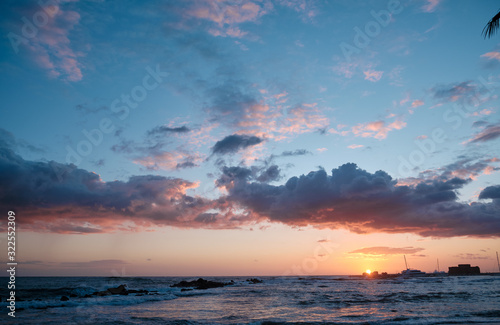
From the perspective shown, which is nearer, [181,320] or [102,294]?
[181,320]

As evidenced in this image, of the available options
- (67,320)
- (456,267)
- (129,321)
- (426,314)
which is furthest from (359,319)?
(456,267)

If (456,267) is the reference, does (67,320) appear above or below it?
above

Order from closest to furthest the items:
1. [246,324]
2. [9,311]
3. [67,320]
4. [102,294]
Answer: [246,324], [67,320], [9,311], [102,294]

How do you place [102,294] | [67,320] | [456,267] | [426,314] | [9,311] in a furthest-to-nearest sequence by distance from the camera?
[456,267]
[102,294]
[9,311]
[426,314]
[67,320]

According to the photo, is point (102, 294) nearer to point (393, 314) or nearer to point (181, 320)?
point (181, 320)

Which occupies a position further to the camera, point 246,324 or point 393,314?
point 393,314

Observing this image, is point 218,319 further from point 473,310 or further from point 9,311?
point 473,310

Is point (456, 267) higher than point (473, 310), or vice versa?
point (473, 310)

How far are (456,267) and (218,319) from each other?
188 metres

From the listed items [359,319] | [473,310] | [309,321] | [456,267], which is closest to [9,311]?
[309,321]

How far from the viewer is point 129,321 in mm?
21625

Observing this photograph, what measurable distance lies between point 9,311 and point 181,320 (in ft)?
54.2

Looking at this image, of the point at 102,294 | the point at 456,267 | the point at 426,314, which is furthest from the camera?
the point at 456,267

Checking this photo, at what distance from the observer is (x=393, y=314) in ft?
82.2
